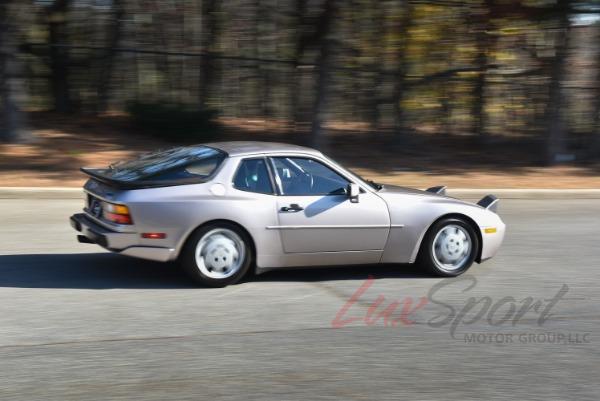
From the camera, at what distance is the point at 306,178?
7.64 m

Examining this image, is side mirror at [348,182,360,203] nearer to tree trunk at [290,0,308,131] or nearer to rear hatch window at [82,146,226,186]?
rear hatch window at [82,146,226,186]

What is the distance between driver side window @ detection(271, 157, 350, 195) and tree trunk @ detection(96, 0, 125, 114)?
12284mm

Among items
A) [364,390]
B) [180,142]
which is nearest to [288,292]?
[364,390]


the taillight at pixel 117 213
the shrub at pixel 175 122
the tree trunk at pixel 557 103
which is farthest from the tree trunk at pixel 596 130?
the taillight at pixel 117 213

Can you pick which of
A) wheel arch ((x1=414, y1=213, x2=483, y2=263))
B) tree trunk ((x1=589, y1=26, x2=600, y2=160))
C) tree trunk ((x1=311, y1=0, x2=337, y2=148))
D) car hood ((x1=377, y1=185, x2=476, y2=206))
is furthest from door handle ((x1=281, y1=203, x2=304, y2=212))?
tree trunk ((x1=589, y1=26, x2=600, y2=160))

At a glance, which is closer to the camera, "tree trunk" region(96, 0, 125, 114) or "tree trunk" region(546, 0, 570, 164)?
"tree trunk" region(546, 0, 570, 164)

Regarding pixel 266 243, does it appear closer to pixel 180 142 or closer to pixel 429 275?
pixel 429 275

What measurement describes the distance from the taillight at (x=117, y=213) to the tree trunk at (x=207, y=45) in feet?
38.7

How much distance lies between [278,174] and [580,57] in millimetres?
12160

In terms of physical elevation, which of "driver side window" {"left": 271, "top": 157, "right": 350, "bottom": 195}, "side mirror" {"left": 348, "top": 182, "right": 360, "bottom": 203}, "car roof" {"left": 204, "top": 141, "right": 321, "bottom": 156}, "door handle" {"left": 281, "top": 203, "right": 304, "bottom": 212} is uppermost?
"car roof" {"left": 204, "top": 141, "right": 321, "bottom": 156}

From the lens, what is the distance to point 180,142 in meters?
17.2

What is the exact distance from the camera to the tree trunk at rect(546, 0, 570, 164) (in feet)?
55.5

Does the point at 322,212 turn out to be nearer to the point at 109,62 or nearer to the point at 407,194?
the point at 407,194

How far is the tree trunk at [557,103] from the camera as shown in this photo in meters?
16.9
